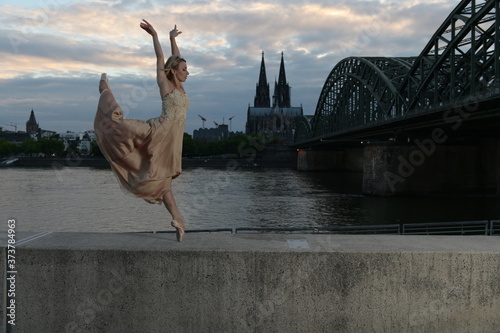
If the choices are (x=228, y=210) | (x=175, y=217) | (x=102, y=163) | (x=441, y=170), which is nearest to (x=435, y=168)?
(x=441, y=170)

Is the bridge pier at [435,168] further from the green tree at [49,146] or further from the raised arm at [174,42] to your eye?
the green tree at [49,146]

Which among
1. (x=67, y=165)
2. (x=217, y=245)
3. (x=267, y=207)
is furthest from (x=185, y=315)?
(x=67, y=165)

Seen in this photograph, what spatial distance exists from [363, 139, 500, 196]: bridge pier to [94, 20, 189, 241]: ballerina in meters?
37.6

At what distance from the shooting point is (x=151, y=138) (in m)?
4.52

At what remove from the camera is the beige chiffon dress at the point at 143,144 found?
4324mm

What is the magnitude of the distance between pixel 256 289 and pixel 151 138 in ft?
5.29

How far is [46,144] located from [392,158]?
430 feet

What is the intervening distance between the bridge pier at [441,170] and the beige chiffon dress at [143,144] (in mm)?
37659

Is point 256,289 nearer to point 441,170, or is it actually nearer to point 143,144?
point 143,144

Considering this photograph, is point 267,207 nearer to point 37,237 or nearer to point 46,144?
point 37,237

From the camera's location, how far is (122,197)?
126 feet

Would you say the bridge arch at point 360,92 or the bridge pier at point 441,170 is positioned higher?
the bridge arch at point 360,92

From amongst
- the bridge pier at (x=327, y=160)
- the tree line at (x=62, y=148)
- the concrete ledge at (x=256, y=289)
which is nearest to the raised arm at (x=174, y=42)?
the concrete ledge at (x=256, y=289)

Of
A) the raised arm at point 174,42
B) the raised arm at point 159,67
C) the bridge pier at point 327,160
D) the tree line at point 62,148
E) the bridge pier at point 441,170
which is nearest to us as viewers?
the raised arm at point 159,67
